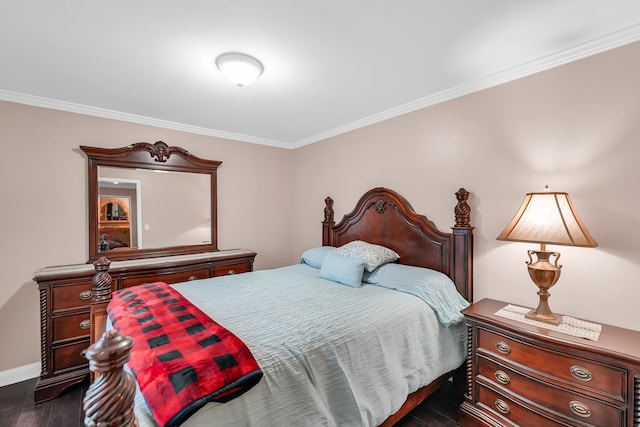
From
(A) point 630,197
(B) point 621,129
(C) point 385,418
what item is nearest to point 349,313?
(C) point 385,418

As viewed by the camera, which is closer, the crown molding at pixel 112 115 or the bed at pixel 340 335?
the bed at pixel 340 335

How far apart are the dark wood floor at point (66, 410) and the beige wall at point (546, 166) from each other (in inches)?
34.7

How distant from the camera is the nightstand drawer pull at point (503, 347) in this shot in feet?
5.70

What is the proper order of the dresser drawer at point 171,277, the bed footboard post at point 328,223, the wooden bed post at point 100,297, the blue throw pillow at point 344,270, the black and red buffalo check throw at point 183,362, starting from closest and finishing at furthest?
the black and red buffalo check throw at point 183,362
the wooden bed post at point 100,297
the blue throw pillow at point 344,270
the dresser drawer at point 171,277
the bed footboard post at point 328,223

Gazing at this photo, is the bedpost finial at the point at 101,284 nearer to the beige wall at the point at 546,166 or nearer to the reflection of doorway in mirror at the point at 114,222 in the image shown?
the reflection of doorway in mirror at the point at 114,222

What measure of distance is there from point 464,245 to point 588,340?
93 centimetres

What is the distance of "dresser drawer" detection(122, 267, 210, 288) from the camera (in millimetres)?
2650

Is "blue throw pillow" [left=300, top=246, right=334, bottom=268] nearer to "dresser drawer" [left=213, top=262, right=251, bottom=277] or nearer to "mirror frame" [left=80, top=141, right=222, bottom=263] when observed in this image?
"dresser drawer" [left=213, top=262, right=251, bottom=277]

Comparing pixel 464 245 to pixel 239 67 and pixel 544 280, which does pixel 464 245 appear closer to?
pixel 544 280

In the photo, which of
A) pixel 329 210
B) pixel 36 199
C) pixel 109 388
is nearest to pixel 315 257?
pixel 329 210

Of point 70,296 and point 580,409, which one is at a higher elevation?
point 70,296

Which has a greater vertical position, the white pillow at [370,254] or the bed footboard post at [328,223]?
the bed footboard post at [328,223]

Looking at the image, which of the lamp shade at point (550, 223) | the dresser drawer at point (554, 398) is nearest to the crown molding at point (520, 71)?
the lamp shade at point (550, 223)

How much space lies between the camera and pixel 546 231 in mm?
1669
